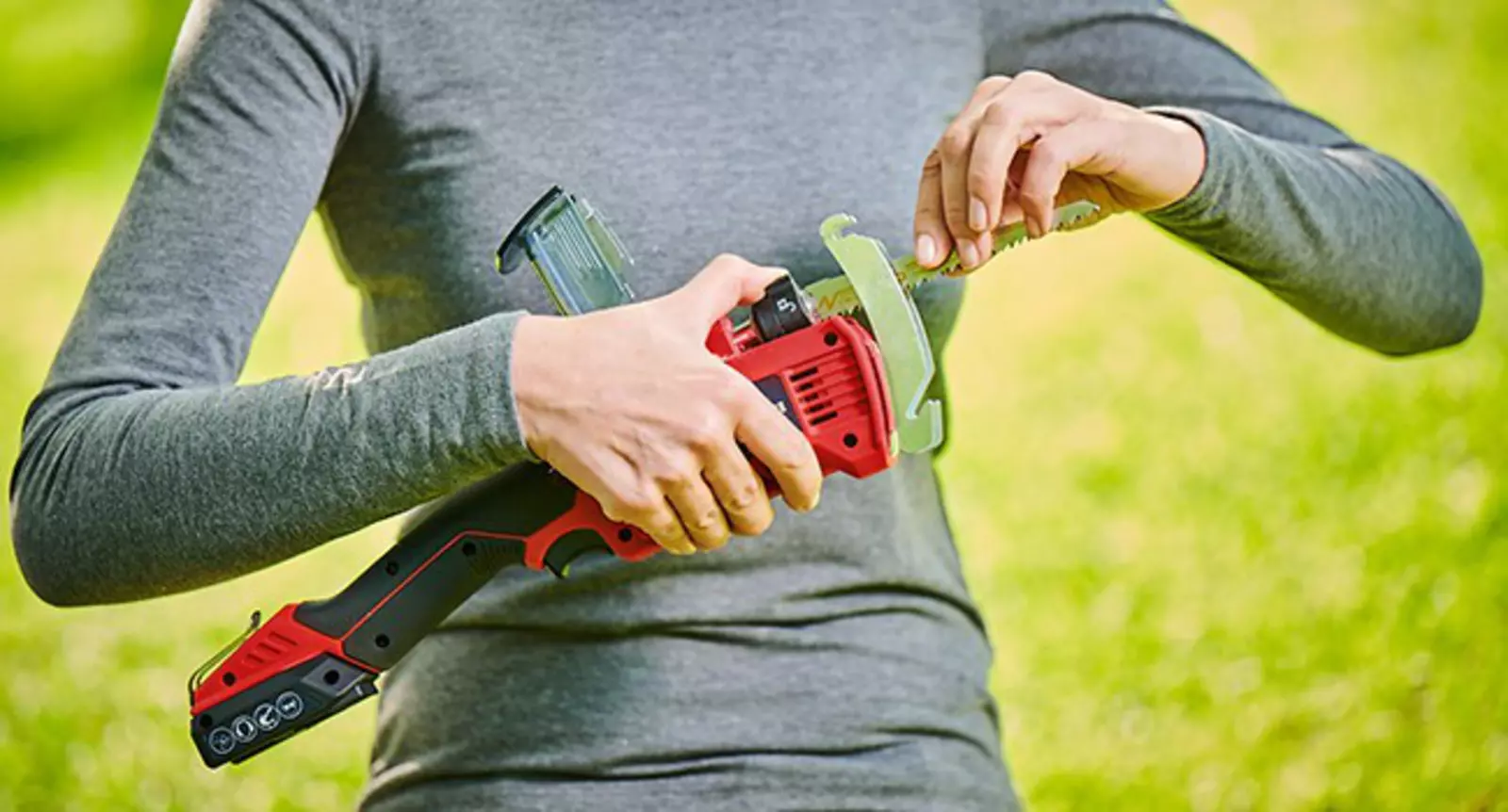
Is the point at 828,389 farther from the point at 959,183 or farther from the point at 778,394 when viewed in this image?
the point at 959,183

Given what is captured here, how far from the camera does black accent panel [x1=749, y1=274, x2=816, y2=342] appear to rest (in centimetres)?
101

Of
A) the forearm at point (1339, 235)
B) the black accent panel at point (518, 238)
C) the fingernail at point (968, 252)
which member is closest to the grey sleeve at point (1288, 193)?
the forearm at point (1339, 235)

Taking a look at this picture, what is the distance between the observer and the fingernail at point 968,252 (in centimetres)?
106

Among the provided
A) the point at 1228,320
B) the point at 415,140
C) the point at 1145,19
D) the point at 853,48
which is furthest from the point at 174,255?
the point at 1228,320

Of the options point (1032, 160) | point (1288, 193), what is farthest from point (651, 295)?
point (1288, 193)

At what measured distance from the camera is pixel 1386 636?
2.29 m

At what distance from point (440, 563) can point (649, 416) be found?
21 cm

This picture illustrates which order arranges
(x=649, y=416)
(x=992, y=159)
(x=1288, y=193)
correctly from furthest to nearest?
1. (x=1288, y=193)
2. (x=992, y=159)
3. (x=649, y=416)

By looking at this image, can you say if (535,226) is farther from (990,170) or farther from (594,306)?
(990,170)

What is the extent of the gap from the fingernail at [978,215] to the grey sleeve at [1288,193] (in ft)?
0.52

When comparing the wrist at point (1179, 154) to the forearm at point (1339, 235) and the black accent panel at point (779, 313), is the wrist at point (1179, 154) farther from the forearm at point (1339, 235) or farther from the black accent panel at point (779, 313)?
the black accent panel at point (779, 313)

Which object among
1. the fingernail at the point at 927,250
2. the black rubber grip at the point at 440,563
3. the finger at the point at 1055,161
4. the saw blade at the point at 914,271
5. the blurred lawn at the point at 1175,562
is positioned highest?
the finger at the point at 1055,161

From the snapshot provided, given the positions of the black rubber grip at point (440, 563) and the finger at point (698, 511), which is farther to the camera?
the black rubber grip at point (440, 563)

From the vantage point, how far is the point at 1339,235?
3.98 feet
